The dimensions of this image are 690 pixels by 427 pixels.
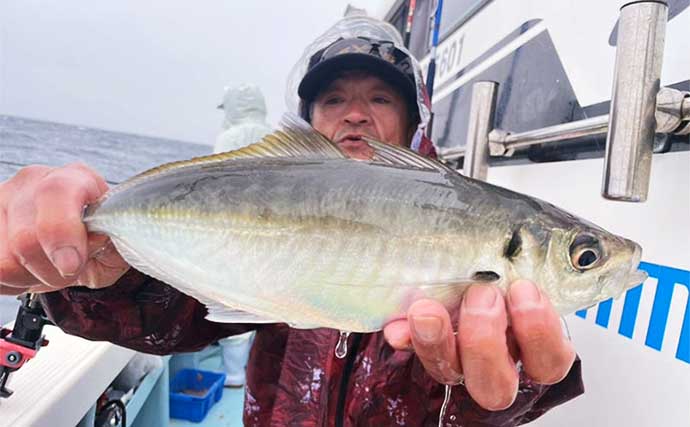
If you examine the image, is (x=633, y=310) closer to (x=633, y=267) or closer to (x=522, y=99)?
(x=633, y=267)

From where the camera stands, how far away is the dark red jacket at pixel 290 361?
1663 millimetres

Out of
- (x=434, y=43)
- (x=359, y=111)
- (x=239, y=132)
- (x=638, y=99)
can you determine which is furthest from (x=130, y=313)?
(x=239, y=132)

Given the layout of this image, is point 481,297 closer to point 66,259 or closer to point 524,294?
point 524,294

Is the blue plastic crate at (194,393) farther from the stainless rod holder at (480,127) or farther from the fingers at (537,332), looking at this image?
the fingers at (537,332)

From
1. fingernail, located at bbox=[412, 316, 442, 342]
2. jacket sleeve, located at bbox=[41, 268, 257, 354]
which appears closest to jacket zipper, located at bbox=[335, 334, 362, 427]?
jacket sleeve, located at bbox=[41, 268, 257, 354]

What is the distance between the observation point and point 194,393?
483 centimetres

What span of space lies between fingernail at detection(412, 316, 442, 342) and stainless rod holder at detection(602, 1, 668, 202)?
1.66 feet

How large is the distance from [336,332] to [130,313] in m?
0.73

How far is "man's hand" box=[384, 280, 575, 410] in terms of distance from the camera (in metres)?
1.03

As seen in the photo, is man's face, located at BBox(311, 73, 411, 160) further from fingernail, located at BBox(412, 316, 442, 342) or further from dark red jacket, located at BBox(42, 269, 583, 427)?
fingernail, located at BBox(412, 316, 442, 342)

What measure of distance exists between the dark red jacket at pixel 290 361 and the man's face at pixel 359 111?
3.13 feet

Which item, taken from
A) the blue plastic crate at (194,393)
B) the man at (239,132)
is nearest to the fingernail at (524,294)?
the man at (239,132)

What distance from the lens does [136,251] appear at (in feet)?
4.23

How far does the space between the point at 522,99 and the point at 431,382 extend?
4.44ft
